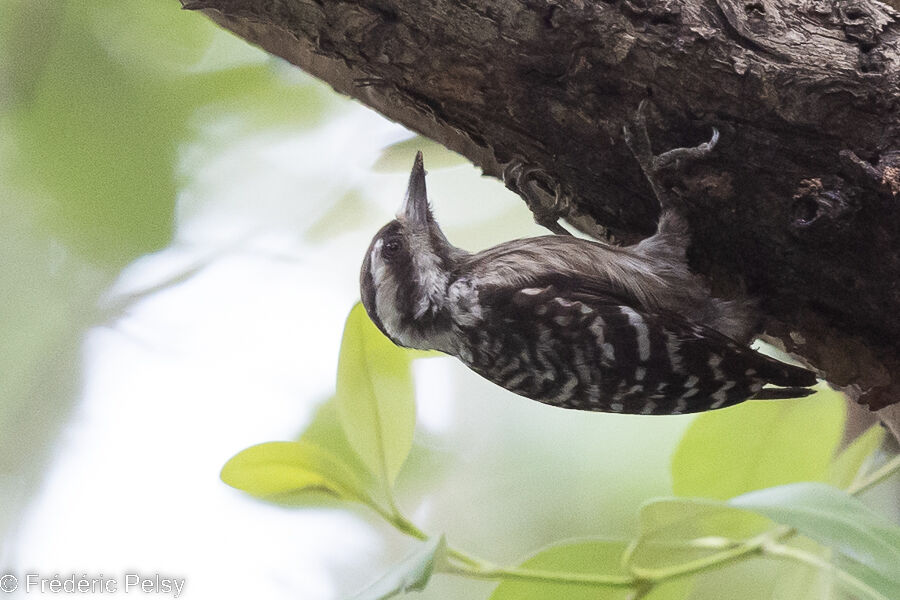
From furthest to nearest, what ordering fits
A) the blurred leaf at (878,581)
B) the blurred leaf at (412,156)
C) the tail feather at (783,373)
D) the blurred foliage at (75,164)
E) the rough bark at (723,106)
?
the blurred foliage at (75,164), the blurred leaf at (412,156), the tail feather at (783,373), the rough bark at (723,106), the blurred leaf at (878,581)

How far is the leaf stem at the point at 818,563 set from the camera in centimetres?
147

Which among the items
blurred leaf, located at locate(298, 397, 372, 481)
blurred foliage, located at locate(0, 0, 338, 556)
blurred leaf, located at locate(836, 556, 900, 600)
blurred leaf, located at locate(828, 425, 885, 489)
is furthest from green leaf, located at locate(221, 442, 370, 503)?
blurred leaf, located at locate(828, 425, 885, 489)

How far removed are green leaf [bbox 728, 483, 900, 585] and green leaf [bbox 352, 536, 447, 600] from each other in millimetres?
613

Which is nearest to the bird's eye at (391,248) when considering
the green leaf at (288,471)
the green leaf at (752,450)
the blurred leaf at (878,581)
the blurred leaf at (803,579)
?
the green leaf at (288,471)

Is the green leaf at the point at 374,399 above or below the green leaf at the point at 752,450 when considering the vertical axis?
below

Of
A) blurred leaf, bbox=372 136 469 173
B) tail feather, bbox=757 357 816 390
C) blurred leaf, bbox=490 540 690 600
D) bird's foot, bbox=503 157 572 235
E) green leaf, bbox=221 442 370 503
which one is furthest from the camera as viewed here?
blurred leaf, bbox=372 136 469 173

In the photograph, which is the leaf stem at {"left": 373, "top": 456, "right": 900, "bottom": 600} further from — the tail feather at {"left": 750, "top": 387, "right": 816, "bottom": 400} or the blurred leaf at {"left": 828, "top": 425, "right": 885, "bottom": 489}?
the tail feather at {"left": 750, "top": 387, "right": 816, "bottom": 400}

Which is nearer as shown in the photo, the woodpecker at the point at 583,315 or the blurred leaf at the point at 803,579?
the woodpecker at the point at 583,315

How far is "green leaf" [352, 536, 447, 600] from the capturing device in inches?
55.0

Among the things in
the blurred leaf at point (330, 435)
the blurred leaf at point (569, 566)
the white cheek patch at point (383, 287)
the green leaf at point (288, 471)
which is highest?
the white cheek patch at point (383, 287)

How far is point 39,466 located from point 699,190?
227 centimetres

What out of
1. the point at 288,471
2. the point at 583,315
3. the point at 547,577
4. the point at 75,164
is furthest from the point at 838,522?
the point at 75,164

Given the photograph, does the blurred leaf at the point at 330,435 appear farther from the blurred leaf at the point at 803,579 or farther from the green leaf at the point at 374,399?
the blurred leaf at the point at 803,579

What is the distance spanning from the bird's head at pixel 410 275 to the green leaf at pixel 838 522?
81cm
